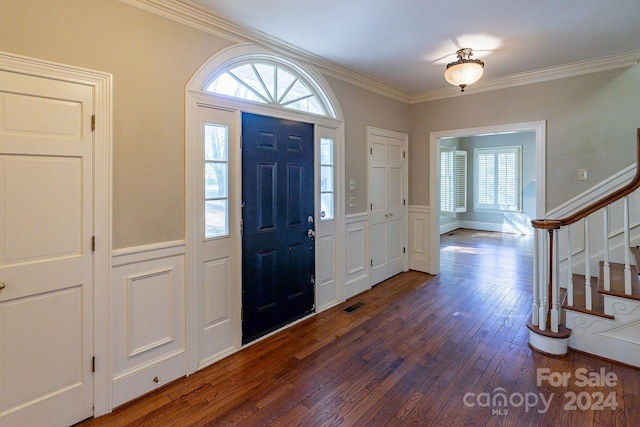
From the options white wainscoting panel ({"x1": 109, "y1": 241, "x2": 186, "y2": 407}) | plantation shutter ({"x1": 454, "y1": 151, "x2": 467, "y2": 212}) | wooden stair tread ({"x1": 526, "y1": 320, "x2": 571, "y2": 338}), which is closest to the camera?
white wainscoting panel ({"x1": 109, "y1": 241, "x2": 186, "y2": 407})

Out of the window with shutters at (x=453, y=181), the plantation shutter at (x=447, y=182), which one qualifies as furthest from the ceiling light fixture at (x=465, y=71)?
the plantation shutter at (x=447, y=182)

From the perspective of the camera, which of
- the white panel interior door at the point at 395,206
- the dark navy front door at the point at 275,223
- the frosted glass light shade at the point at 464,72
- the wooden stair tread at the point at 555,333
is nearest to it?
the wooden stair tread at the point at 555,333

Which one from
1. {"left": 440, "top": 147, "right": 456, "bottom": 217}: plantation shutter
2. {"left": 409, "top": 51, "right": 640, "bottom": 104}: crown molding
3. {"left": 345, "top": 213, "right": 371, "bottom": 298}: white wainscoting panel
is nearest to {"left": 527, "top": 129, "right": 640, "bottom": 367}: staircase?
{"left": 409, "top": 51, "right": 640, "bottom": 104}: crown molding

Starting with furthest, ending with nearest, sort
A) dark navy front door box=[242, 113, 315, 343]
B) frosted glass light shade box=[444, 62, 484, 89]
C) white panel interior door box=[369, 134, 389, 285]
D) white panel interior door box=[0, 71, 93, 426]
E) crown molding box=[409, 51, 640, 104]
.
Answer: white panel interior door box=[369, 134, 389, 285] → crown molding box=[409, 51, 640, 104] → frosted glass light shade box=[444, 62, 484, 89] → dark navy front door box=[242, 113, 315, 343] → white panel interior door box=[0, 71, 93, 426]

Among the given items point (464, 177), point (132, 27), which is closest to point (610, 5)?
point (132, 27)

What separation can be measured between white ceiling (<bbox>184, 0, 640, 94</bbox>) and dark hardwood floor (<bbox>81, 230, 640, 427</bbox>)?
272 cm

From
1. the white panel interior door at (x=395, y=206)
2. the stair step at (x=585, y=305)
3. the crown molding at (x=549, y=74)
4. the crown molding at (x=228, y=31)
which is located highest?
the crown molding at (x=549, y=74)

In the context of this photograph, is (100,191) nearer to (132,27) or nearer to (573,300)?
(132,27)

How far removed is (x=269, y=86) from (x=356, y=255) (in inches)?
87.9

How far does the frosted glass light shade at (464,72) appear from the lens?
2.98 m

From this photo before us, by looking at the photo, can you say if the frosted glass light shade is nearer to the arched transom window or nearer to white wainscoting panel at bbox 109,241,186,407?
the arched transom window

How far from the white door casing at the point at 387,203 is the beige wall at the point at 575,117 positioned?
105 cm

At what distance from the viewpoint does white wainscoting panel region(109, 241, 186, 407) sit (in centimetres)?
207

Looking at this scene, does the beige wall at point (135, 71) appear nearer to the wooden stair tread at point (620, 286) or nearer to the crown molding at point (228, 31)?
the crown molding at point (228, 31)
